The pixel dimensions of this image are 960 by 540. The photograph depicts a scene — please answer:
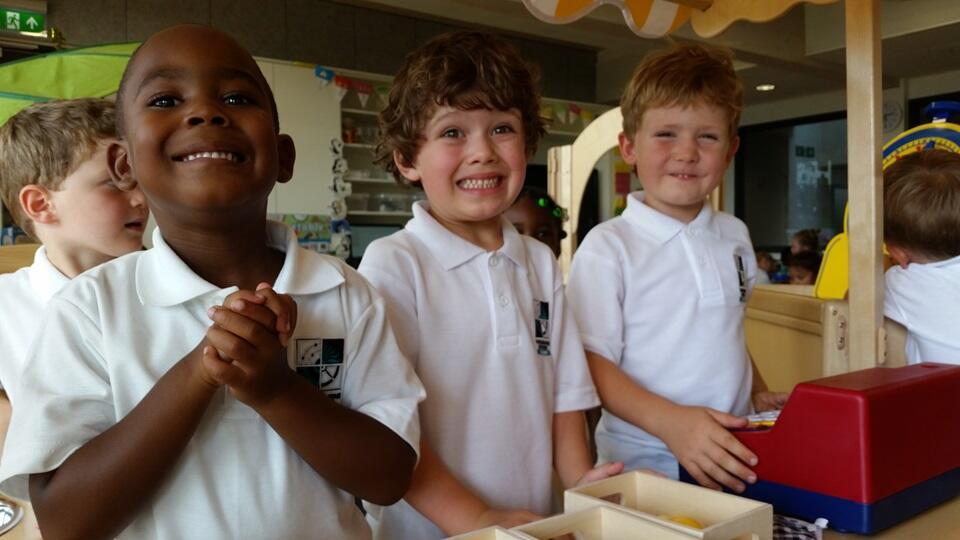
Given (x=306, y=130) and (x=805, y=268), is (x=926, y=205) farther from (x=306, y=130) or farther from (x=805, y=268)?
(x=306, y=130)

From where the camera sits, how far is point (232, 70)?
2.31 feet

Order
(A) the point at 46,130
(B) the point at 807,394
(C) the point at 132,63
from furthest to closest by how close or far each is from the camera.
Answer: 1. (A) the point at 46,130
2. (B) the point at 807,394
3. (C) the point at 132,63

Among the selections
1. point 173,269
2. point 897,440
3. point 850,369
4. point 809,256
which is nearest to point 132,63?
point 173,269

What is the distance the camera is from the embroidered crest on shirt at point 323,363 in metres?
0.73

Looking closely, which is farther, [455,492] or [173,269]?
[455,492]

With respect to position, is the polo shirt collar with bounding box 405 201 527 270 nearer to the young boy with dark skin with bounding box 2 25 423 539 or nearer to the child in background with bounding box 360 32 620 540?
the child in background with bounding box 360 32 620 540

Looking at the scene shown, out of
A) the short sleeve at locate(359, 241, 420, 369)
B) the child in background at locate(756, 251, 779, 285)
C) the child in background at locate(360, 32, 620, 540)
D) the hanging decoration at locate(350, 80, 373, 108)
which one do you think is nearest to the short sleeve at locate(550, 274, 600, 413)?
the child in background at locate(360, 32, 620, 540)

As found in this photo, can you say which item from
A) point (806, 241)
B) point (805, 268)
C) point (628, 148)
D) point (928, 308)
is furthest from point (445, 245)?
point (806, 241)

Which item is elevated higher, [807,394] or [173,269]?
[173,269]

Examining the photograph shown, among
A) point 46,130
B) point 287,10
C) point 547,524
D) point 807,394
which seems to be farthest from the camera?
point 287,10

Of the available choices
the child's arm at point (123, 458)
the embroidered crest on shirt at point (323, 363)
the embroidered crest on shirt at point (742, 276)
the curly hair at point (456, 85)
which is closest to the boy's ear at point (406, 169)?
the curly hair at point (456, 85)

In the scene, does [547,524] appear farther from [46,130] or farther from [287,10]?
[287,10]

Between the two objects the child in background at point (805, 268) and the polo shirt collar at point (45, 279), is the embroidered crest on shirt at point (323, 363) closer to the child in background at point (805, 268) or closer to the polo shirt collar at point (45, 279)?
the polo shirt collar at point (45, 279)

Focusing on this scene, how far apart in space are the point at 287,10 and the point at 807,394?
5.33 metres
